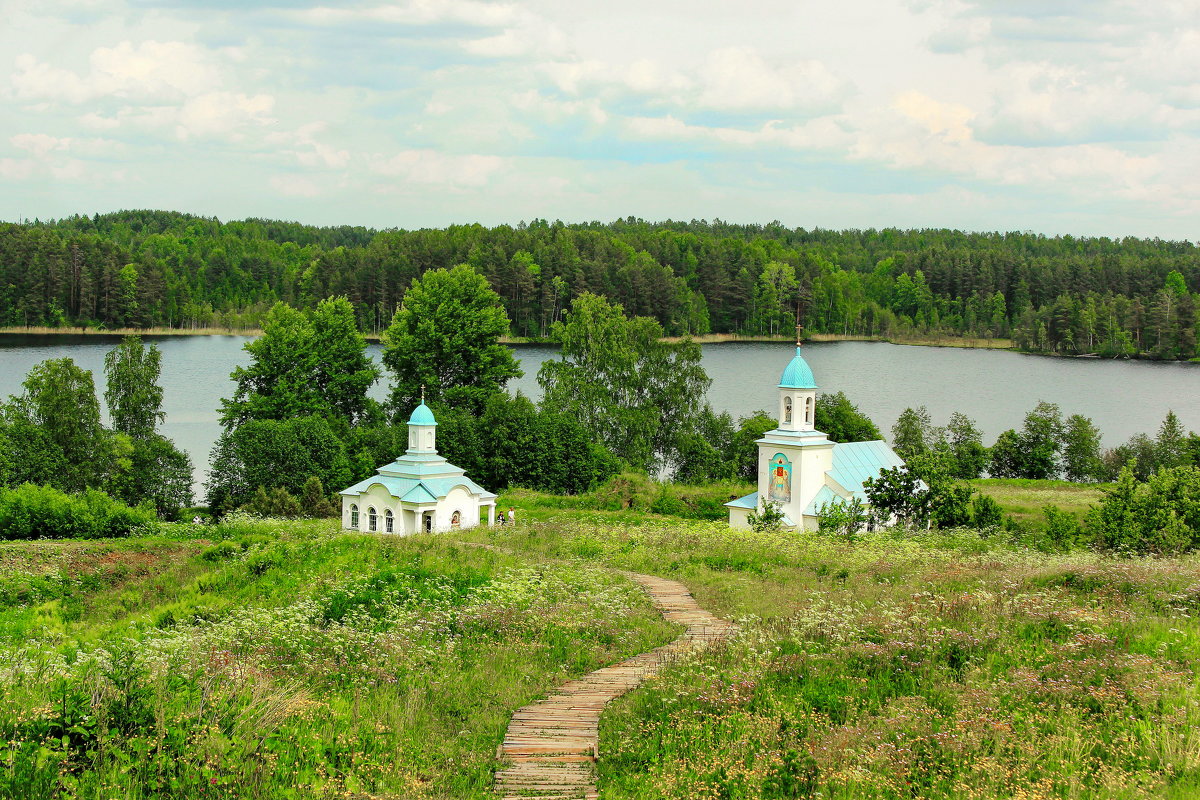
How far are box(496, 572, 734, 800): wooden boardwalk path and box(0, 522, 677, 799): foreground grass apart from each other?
19cm

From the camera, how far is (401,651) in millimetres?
10023

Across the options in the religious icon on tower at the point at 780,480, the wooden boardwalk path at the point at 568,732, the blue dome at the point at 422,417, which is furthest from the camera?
the blue dome at the point at 422,417

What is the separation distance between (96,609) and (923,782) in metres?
13.1

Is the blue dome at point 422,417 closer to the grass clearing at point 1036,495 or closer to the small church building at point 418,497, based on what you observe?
the small church building at point 418,497

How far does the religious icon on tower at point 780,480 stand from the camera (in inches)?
1120

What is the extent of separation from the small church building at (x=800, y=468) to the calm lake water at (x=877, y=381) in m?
26.1

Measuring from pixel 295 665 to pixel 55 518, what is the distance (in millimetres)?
19429

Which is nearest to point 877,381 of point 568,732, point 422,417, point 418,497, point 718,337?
point 718,337

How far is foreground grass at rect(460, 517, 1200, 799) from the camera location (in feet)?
23.3

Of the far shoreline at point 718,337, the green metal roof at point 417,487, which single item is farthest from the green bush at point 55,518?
the far shoreline at point 718,337

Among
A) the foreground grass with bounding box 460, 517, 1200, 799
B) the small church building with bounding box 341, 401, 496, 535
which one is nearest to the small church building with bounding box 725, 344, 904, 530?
the small church building with bounding box 341, 401, 496, 535

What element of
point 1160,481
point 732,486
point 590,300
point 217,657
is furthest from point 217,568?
point 590,300

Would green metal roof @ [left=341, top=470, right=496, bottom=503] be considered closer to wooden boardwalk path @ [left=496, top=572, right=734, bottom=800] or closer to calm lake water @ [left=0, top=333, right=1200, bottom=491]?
wooden boardwalk path @ [left=496, top=572, right=734, bottom=800]

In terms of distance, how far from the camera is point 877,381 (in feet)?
251
